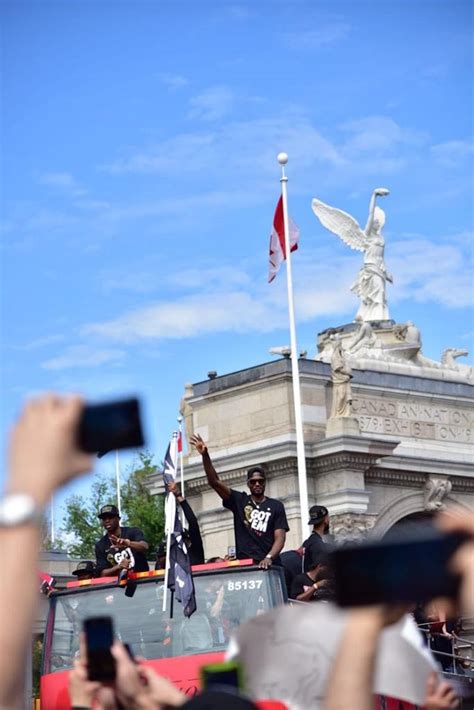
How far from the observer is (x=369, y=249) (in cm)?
5138

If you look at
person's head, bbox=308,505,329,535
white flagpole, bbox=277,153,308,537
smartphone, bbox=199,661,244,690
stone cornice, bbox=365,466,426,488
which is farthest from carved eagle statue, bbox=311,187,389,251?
smartphone, bbox=199,661,244,690

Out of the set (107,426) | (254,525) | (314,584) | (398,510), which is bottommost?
(107,426)

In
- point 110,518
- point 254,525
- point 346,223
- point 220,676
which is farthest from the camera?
point 346,223

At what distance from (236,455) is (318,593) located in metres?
28.9

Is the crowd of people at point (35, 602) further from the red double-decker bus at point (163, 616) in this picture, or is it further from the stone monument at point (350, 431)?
the stone monument at point (350, 431)

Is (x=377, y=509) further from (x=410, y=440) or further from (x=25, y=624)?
(x=25, y=624)

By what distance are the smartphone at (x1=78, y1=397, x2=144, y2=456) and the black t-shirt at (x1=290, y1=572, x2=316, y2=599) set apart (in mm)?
10357

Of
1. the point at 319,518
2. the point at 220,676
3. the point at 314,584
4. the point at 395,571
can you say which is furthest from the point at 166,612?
the point at 395,571

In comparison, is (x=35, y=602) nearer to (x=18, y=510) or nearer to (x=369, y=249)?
(x=18, y=510)

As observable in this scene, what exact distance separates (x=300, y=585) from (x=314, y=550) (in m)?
0.31

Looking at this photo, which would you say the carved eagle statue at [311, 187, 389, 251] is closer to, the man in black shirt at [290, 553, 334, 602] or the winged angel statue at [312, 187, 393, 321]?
the winged angel statue at [312, 187, 393, 321]

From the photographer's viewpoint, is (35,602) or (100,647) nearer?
(35,602)

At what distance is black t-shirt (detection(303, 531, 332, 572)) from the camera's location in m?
12.8

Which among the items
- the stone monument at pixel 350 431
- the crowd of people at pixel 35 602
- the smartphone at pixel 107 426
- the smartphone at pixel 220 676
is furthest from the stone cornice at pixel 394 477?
the smartphone at pixel 107 426
